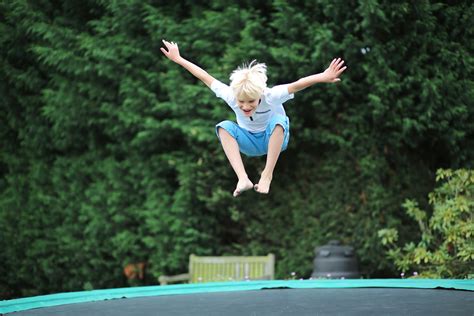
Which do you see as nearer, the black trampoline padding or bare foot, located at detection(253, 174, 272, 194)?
the black trampoline padding

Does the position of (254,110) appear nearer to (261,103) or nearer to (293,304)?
(261,103)

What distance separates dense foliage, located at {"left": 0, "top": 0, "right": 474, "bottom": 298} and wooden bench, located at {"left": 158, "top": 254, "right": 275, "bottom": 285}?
303mm

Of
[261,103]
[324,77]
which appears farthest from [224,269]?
[324,77]

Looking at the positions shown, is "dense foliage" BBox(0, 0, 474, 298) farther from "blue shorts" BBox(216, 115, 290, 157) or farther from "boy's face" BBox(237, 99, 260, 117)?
"boy's face" BBox(237, 99, 260, 117)

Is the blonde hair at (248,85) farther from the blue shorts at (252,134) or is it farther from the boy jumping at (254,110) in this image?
the blue shorts at (252,134)

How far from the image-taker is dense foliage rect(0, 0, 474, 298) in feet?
18.5

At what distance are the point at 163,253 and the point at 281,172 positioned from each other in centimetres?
116

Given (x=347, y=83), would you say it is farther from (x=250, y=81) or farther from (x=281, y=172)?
(x=250, y=81)

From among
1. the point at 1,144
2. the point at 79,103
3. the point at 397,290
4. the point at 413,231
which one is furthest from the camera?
the point at 1,144

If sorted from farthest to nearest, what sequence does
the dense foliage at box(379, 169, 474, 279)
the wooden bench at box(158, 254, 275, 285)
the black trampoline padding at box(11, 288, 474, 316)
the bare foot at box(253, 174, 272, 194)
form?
1. the wooden bench at box(158, 254, 275, 285)
2. the dense foliage at box(379, 169, 474, 279)
3. the bare foot at box(253, 174, 272, 194)
4. the black trampoline padding at box(11, 288, 474, 316)

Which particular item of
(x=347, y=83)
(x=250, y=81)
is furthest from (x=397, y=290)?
(x=347, y=83)

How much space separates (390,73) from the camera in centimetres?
552

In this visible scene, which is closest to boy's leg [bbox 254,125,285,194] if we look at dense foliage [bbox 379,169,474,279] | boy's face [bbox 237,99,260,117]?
boy's face [bbox 237,99,260,117]

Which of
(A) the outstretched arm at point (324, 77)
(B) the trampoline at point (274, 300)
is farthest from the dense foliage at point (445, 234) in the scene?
(A) the outstretched arm at point (324, 77)
